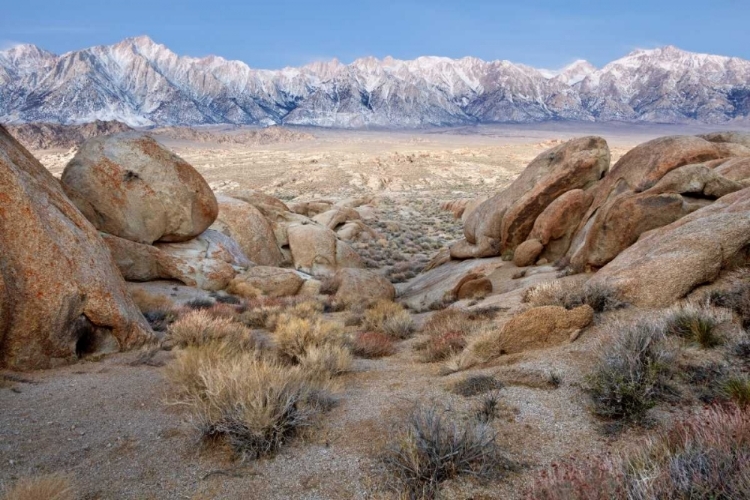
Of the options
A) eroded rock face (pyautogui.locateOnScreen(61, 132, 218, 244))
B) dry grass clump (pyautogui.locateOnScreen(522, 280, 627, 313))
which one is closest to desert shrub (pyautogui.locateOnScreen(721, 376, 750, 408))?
dry grass clump (pyautogui.locateOnScreen(522, 280, 627, 313))

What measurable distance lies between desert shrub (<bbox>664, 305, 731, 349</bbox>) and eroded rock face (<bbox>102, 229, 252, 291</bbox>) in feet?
35.8

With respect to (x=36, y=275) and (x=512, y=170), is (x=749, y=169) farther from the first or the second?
(x=512, y=170)

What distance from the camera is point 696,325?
5059 mm

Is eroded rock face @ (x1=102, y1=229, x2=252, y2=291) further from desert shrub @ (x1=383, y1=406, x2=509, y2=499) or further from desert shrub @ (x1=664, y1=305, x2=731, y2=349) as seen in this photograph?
desert shrub @ (x1=664, y1=305, x2=731, y2=349)

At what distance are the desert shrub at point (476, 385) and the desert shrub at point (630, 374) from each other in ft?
2.89

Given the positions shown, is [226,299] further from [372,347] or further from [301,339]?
[372,347]

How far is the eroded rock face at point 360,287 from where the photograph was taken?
1345cm

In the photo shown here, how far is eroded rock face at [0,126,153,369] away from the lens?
6297mm

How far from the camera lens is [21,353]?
625 cm

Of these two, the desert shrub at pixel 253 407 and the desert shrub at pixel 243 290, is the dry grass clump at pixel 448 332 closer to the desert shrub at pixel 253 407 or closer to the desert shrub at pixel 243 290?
the desert shrub at pixel 253 407

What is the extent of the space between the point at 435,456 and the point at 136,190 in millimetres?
12473

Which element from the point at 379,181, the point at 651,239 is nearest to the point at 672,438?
the point at 651,239

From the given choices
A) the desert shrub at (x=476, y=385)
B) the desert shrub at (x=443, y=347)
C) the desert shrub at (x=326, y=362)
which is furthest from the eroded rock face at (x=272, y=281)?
the desert shrub at (x=476, y=385)

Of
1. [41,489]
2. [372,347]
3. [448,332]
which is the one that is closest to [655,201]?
[448,332]
